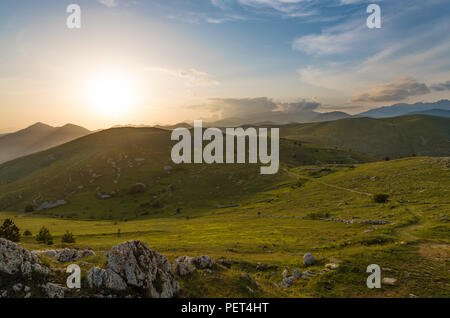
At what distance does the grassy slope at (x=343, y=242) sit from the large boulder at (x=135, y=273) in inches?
70.8

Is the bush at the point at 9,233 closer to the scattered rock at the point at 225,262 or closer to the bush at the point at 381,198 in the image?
the scattered rock at the point at 225,262

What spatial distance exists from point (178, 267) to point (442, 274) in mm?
27946

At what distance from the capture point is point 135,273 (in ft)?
59.2

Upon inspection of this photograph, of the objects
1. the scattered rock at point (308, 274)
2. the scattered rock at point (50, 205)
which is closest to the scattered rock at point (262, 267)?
the scattered rock at point (308, 274)

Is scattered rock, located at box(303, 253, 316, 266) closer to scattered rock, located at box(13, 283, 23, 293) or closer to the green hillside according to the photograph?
scattered rock, located at box(13, 283, 23, 293)

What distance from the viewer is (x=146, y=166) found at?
196m

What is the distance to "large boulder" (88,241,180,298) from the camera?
57.0 feet

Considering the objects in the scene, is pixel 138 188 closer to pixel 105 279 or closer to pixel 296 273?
pixel 296 273

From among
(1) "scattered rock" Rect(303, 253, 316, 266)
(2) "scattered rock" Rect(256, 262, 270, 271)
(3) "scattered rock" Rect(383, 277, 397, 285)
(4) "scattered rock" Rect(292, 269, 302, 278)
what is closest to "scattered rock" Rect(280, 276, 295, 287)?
(4) "scattered rock" Rect(292, 269, 302, 278)

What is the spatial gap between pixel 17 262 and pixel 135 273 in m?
8.08

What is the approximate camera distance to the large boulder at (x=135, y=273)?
57.0 feet

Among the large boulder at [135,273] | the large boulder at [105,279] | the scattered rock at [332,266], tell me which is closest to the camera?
the large boulder at [105,279]

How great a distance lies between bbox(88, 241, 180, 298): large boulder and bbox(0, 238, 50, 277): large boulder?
3772mm
